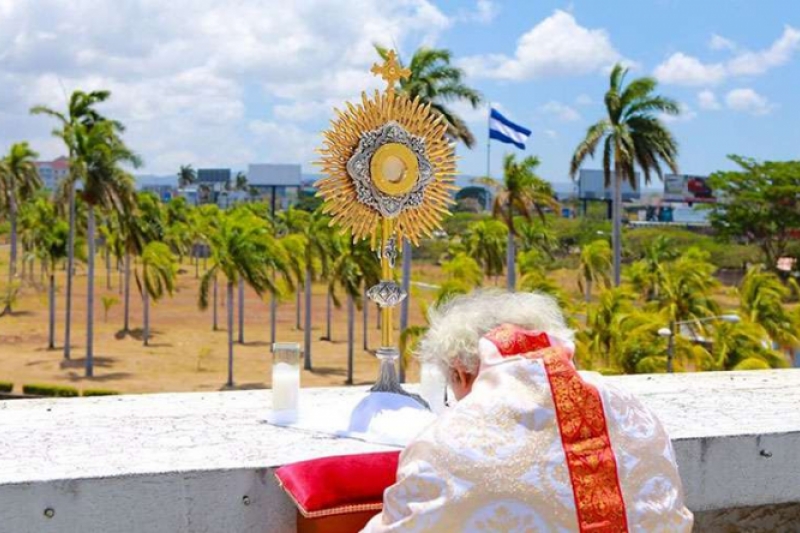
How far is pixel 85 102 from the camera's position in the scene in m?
30.5

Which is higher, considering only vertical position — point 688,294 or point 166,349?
point 688,294

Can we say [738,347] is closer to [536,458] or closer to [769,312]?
[769,312]

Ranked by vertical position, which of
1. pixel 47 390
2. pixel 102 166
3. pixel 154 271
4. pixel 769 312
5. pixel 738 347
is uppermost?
pixel 102 166

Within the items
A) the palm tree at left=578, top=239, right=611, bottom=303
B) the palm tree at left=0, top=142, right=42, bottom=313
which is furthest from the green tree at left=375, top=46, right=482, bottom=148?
the palm tree at left=0, top=142, right=42, bottom=313

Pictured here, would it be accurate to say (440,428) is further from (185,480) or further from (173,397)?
(173,397)

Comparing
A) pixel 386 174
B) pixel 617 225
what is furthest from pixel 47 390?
pixel 386 174

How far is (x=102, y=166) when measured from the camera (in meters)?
31.1

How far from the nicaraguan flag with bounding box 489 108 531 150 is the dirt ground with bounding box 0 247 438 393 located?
27.6 feet

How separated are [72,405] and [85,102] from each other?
2711cm

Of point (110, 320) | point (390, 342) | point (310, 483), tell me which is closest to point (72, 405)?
point (390, 342)

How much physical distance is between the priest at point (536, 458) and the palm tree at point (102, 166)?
96.4ft

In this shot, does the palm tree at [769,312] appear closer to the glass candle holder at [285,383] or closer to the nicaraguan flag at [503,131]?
the nicaraguan flag at [503,131]

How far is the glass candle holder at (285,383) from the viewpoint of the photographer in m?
4.50

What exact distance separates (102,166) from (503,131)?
42.2 ft
